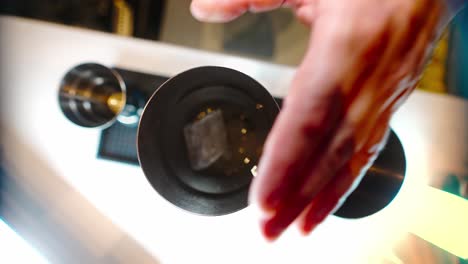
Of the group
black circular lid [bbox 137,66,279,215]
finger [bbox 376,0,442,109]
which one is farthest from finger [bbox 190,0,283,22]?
finger [bbox 376,0,442,109]

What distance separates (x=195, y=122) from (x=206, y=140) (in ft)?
0.10

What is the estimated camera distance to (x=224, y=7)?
54 centimetres

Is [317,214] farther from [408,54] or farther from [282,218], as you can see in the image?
[408,54]

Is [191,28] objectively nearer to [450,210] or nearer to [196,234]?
[196,234]

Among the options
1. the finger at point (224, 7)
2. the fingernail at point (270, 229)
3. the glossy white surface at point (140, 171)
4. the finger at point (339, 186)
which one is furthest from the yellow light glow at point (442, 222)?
the finger at point (224, 7)

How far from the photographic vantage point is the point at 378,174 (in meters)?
0.58

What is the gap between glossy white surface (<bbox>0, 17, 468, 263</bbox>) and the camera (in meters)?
0.60

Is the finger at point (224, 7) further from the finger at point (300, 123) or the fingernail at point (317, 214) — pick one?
the fingernail at point (317, 214)

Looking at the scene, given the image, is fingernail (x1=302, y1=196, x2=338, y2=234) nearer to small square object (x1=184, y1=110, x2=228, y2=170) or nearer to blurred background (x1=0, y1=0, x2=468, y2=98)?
small square object (x1=184, y1=110, x2=228, y2=170)

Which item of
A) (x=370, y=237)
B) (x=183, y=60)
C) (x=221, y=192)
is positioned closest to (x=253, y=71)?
(x=183, y=60)

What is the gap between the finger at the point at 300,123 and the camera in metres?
0.40

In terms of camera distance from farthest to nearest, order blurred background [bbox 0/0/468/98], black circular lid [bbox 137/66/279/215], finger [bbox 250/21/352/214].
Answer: blurred background [bbox 0/0/468/98]
black circular lid [bbox 137/66/279/215]
finger [bbox 250/21/352/214]

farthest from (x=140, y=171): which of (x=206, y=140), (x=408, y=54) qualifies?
(x=408, y=54)

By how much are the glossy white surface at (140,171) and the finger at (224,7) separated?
116 millimetres
